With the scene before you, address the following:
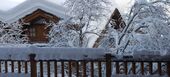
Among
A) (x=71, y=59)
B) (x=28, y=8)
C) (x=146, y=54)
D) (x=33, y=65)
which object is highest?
(x=28, y=8)

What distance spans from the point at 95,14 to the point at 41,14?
1001 centimetres

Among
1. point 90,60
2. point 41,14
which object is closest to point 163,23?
point 90,60

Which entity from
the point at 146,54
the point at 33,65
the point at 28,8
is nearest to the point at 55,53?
the point at 33,65

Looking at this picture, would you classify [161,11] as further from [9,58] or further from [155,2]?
[9,58]

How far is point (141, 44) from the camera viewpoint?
10.2m

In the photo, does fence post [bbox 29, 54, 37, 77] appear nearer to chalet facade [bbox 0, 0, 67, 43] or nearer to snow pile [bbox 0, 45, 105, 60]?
snow pile [bbox 0, 45, 105, 60]

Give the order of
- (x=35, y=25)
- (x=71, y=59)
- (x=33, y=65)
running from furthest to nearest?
(x=35, y=25), (x=33, y=65), (x=71, y=59)

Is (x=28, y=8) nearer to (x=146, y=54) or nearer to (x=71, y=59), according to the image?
(x=71, y=59)

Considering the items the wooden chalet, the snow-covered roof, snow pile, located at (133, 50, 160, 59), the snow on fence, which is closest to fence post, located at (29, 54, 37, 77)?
the snow on fence

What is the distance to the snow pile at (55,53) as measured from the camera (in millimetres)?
9070

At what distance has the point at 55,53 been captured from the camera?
9219 millimetres

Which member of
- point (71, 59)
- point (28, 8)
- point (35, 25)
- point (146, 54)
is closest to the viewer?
point (146, 54)

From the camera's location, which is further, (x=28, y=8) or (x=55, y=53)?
(x=28, y=8)

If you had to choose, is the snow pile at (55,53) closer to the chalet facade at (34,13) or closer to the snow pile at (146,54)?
the snow pile at (146,54)
